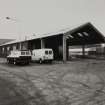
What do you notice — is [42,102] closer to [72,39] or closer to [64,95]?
[64,95]

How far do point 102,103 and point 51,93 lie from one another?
2.77 metres

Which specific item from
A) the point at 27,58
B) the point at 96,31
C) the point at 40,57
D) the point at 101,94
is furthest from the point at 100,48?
the point at 101,94

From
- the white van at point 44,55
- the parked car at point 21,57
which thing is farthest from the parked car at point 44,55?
the parked car at point 21,57

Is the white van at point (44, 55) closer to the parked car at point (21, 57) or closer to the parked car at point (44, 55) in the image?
the parked car at point (44, 55)

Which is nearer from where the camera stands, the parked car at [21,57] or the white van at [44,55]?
the parked car at [21,57]

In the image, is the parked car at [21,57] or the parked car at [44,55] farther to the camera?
the parked car at [44,55]

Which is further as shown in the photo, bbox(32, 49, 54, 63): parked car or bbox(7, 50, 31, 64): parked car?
bbox(32, 49, 54, 63): parked car

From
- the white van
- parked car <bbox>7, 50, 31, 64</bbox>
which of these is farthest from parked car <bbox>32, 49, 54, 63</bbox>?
parked car <bbox>7, 50, 31, 64</bbox>

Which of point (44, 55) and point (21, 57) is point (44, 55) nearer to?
point (44, 55)

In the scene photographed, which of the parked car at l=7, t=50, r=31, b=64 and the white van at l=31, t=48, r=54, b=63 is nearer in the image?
the parked car at l=7, t=50, r=31, b=64

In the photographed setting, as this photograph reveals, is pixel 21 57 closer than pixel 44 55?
Yes

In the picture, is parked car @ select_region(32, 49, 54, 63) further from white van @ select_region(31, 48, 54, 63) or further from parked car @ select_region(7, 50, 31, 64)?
parked car @ select_region(7, 50, 31, 64)

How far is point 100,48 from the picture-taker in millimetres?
46531

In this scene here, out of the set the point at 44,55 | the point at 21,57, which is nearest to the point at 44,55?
the point at 44,55
